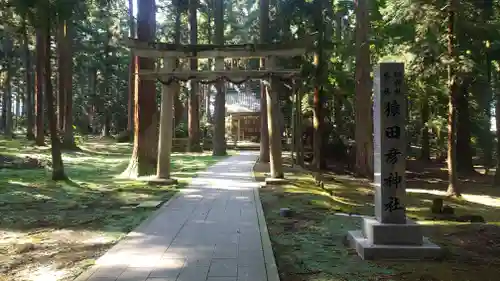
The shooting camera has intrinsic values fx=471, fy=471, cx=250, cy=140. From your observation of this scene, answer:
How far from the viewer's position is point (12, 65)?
35281mm

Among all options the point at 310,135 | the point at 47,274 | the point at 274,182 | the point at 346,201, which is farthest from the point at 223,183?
the point at 310,135

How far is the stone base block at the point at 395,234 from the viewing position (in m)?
6.30

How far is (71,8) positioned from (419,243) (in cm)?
1024

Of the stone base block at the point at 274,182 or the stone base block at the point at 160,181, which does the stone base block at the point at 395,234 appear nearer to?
the stone base block at the point at 274,182

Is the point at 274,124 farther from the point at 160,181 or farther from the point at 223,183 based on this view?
the point at 160,181

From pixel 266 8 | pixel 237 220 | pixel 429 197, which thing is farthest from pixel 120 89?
pixel 237 220

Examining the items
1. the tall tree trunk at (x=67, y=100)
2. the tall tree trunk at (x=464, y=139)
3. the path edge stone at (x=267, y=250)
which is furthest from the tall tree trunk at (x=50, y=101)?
the tall tree trunk at (x=464, y=139)

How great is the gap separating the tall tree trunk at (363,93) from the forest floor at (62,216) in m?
7.07

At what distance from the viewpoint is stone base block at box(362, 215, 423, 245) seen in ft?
20.7

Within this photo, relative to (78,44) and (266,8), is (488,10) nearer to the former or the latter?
(266,8)

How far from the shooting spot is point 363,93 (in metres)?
18.5

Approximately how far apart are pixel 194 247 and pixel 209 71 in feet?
25.1

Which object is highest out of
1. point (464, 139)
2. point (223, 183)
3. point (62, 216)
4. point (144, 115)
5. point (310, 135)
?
point (144, 115)

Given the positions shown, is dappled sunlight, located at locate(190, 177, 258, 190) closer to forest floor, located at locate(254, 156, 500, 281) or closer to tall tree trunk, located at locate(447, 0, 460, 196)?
forest floor, located at locate(254, 156, 500, 281)
